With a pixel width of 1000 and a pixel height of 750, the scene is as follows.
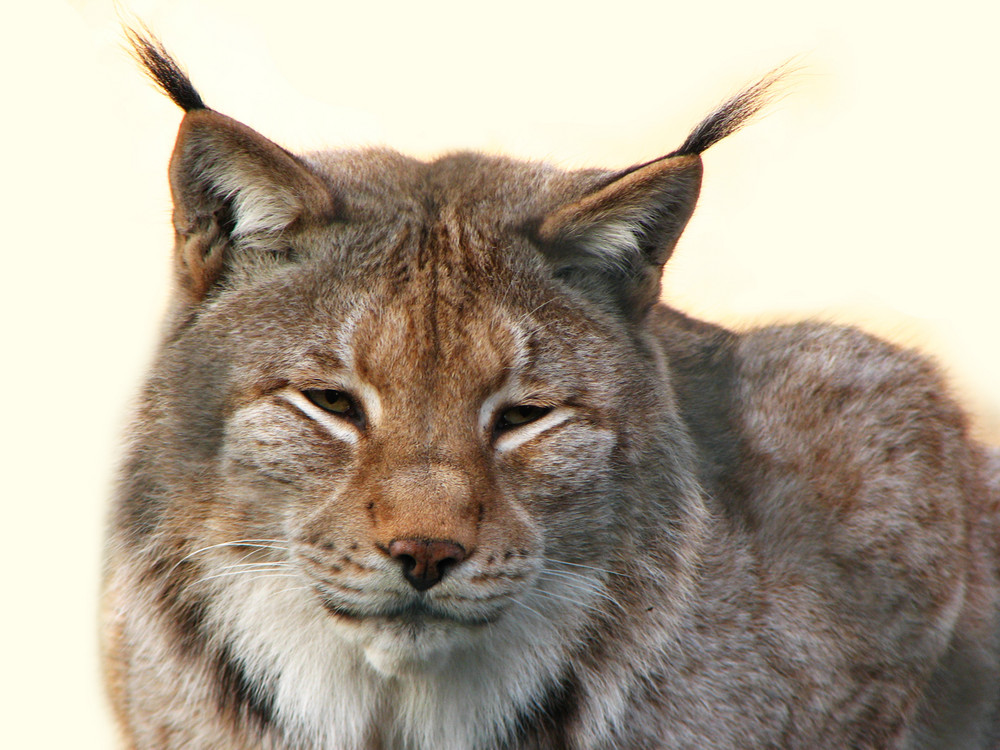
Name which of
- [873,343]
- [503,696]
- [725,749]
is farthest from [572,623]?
[873,343]

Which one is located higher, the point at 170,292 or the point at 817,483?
the point at 170,292

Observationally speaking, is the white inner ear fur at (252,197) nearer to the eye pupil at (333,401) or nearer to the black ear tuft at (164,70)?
the black ear tuft at (164,70)

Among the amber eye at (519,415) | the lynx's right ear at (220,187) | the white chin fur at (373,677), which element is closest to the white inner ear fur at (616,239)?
the amber eye at (519,415)

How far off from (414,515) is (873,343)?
2583 millimetres

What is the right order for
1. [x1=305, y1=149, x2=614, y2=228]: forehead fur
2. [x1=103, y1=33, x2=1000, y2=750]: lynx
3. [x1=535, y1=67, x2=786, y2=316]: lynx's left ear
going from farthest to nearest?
[x1=305, y1=149, x2=614, y2=228]: forehead fur → [x1=535, y1=67, x2=786, y2=316]: lynx's left ear → [x1=103, y1=33, x2=1000, y2=750]: lynx

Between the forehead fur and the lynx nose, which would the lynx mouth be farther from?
the forehead fur

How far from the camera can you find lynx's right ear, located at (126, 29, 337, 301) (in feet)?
10.1

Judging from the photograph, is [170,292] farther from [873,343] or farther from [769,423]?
[873,343]

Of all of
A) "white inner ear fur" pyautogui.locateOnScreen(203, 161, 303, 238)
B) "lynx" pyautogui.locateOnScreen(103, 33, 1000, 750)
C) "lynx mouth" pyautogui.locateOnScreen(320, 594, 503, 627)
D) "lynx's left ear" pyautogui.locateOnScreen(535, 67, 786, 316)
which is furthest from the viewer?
"lynx's left ear" pyautogui.locateOnScreen(535, 67, 786, 316)

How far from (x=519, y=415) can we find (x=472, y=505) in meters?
0.39

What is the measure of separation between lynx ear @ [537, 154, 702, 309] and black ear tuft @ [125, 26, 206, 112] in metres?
1.09

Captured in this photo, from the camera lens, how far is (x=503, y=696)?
3.46 m

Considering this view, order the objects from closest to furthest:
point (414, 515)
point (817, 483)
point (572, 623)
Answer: point (414, 515)
point (572, 623)
point (817, 483)

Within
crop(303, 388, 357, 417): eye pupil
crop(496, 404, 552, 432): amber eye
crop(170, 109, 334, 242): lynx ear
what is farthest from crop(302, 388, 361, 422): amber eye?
crop(170, 109, 334, 242): lynx ear
